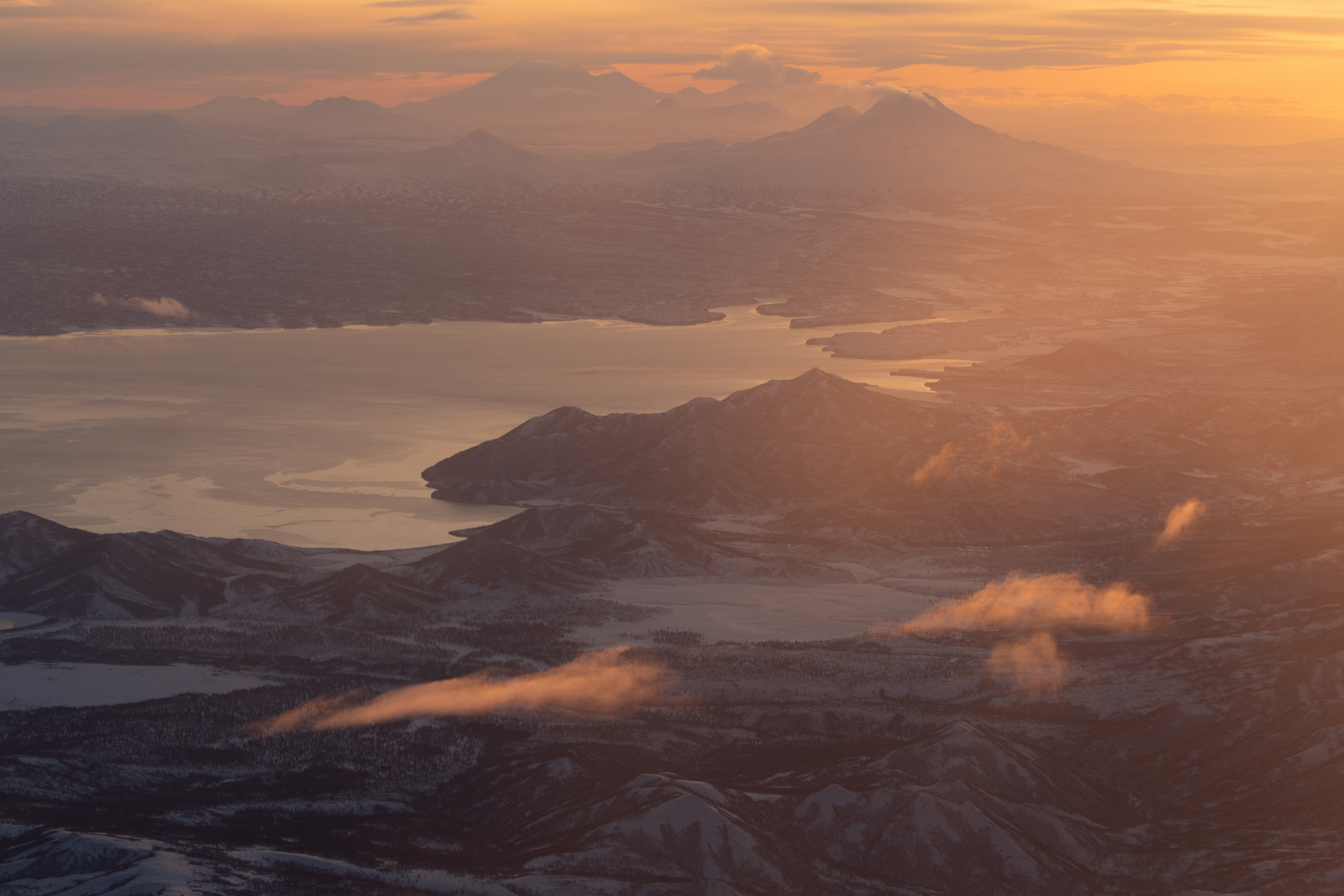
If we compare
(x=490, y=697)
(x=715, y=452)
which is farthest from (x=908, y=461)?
(x=490, y=697)

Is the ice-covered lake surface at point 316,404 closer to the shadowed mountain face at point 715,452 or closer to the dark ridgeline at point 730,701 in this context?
the shadowed mountain face at point 715,452

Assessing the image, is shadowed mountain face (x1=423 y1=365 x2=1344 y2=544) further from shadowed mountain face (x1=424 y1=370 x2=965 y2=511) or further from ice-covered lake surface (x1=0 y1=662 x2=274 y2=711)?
ice-covered lake surface (x1=0 y1=662 x2=274 y2=711)

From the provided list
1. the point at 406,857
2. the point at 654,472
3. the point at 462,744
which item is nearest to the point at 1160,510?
the point at 654,472

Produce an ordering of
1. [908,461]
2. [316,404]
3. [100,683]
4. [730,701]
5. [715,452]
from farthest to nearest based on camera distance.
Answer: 1. [316,404]
2. [715,452]
3. [908,461]
4. [100,683]
5. [730,701]

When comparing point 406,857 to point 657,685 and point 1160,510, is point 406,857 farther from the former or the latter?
point 1160,510

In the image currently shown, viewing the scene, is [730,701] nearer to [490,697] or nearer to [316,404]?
[490,697]

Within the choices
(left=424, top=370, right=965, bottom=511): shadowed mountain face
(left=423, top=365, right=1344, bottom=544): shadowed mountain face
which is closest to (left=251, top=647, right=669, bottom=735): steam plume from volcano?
(left=423, top=365, right=1344, bottom=544): shadowed mountain face
